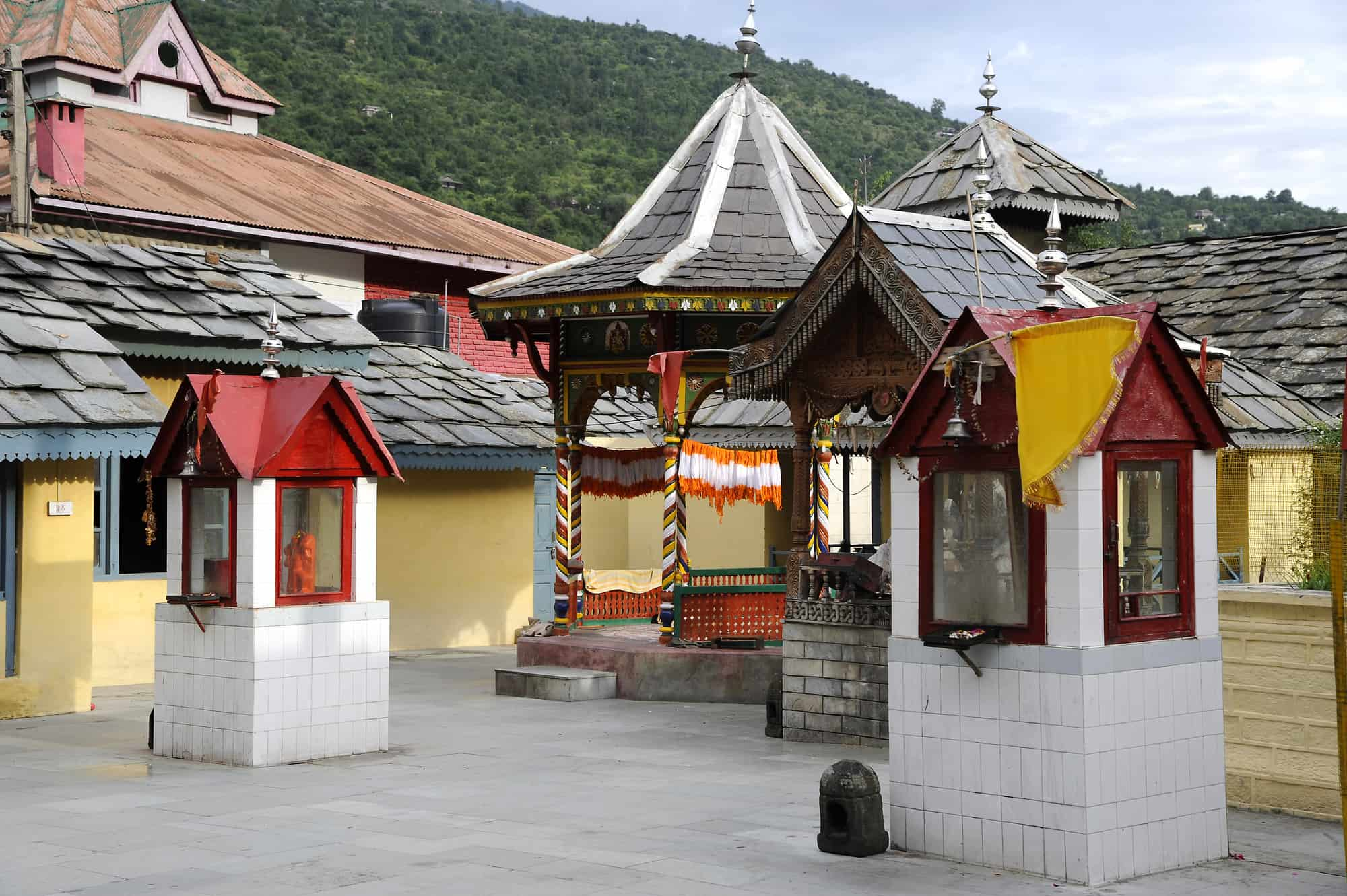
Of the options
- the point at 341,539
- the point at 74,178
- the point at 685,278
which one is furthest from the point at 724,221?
the point at 74,178

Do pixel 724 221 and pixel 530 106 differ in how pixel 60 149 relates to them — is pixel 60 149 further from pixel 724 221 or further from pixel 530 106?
pixel 530 106

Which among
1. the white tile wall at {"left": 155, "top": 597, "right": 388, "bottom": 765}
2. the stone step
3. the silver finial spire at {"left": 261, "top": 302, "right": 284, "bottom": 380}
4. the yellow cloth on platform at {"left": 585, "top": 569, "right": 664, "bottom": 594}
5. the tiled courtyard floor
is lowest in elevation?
the tiled courtyard floor

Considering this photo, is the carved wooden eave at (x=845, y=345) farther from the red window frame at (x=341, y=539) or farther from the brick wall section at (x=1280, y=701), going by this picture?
the red window frame at (x=341, y=539)

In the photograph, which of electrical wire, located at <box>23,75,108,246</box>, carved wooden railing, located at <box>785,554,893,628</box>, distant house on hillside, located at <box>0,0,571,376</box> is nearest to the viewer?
carved wooden railing, located at <box>785,554,893,628</box>

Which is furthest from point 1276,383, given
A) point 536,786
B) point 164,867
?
point 164,867

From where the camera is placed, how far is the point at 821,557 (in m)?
13.4

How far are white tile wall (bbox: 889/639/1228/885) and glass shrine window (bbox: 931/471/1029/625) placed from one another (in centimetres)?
32

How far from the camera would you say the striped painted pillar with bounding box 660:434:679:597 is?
16.8 metres

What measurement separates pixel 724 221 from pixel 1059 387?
9.63m

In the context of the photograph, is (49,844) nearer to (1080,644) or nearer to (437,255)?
(1080,644)

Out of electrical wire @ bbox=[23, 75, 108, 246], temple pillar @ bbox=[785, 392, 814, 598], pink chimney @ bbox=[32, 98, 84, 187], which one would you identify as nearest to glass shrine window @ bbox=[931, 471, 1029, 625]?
temple pillar @ bbox=[785, 392, 814, 598]

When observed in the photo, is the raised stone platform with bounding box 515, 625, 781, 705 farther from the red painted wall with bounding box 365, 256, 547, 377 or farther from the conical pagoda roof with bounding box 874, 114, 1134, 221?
the conical pagoda roof with bounding box 874, 114, 1134, 221

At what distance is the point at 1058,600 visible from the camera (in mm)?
8203

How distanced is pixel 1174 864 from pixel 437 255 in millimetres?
21960
